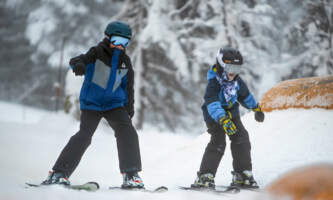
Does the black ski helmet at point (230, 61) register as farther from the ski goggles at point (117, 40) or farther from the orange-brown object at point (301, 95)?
the orange-brown object at point (301, 95)

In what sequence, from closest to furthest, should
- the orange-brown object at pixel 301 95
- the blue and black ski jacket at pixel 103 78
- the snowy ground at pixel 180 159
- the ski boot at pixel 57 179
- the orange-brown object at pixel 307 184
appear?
the orange-brown object at pixel 307 184
the snowy ground at pixel 180 159
the ski boot at pixel 57 179
the blue and black ski jacket at pixel 103 78
the orange-brown object at pixel 301 95

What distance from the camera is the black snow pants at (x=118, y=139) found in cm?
295

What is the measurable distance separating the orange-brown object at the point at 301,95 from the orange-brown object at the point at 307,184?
363 centimetres

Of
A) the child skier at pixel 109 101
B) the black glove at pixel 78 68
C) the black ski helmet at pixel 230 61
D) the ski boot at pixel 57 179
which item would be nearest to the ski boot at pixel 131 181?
the child skier at pixel 109 101

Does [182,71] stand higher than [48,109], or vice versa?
[48,109]

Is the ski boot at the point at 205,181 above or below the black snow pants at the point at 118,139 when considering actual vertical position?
below

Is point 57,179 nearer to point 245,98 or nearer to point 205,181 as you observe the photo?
point 205,181

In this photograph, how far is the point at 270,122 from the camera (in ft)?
16.3

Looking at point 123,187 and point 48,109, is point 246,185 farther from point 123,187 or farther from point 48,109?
point 48,109

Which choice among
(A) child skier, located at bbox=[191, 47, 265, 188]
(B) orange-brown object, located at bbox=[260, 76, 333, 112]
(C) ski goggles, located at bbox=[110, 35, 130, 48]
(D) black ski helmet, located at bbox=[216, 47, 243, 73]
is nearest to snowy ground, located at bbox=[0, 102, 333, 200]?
(B) orange-brown object, located at bbox=[260, 76, 333, 112]

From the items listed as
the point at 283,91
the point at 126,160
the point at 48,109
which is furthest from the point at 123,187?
the point at 48,109

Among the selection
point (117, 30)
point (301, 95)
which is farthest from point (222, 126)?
point (301, 95)

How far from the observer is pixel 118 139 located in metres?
3.13

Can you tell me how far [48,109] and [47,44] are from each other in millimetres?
5115
